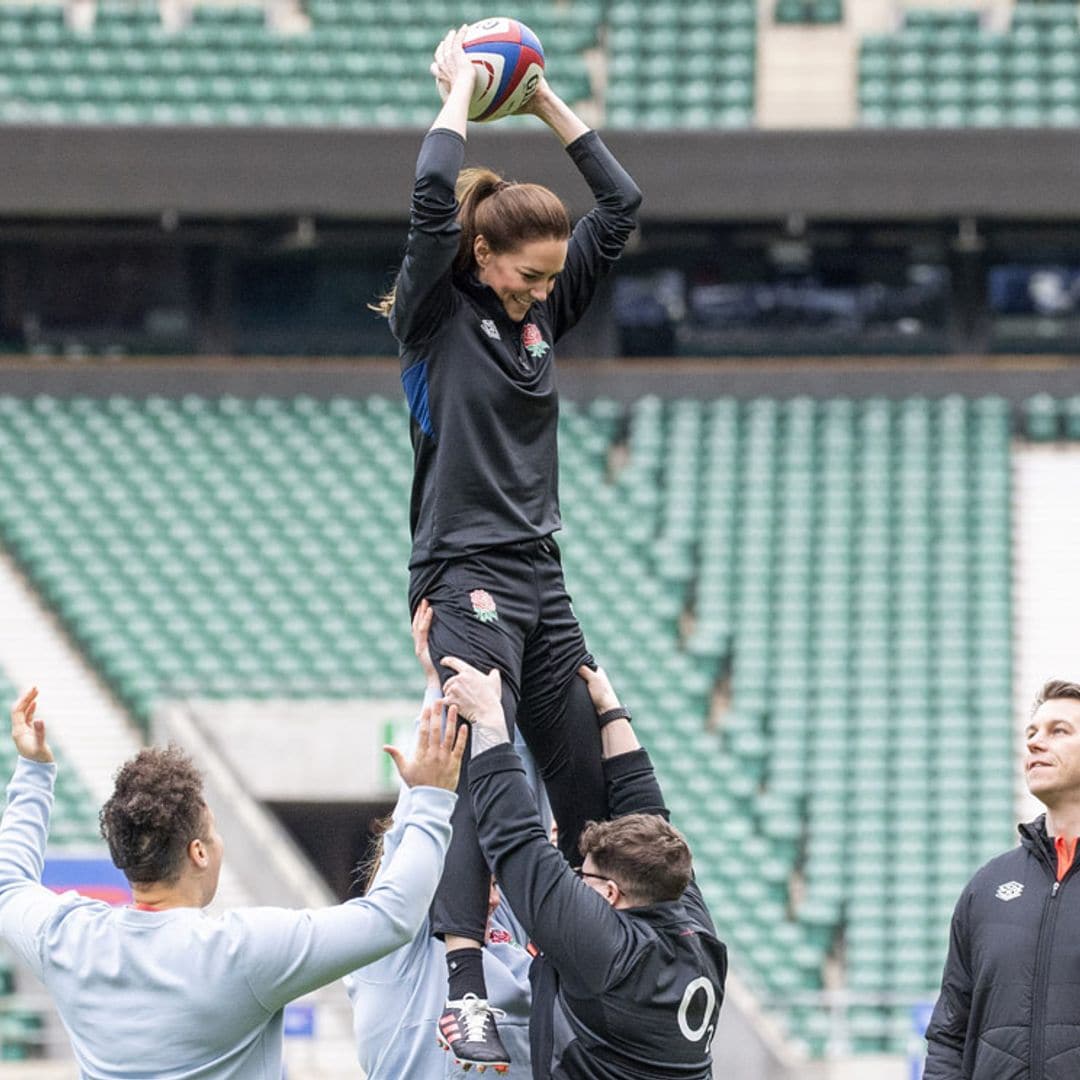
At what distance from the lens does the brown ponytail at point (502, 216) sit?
174 inches

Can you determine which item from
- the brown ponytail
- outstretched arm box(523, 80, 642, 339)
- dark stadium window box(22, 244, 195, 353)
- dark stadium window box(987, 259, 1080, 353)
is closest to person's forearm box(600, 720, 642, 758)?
outstretched arm box(523, 80, 642, 339)

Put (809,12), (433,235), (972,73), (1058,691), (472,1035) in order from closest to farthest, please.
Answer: (472,1035)
(433,235)
(1058,691)
(972,73)
(809,12)

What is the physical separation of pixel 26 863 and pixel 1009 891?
6.58ft

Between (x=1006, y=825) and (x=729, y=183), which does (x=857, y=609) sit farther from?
(x=729, y=183)

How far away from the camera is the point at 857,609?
1570cm

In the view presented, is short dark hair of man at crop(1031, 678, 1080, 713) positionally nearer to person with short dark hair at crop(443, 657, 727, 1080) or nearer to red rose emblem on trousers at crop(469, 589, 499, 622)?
person with short dark hair at crop(443, 657, 727, 1080)

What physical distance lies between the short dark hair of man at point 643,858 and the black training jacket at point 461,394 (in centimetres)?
69

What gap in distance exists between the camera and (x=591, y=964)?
3.95 metres

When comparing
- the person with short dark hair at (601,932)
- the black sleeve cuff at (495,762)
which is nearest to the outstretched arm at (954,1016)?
the person with short dark hair at (601,932)

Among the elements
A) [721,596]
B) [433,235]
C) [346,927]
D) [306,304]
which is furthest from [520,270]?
[306,304]

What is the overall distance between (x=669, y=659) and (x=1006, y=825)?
2.59 metres

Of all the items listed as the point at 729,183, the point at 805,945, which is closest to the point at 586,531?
the point at 729,183

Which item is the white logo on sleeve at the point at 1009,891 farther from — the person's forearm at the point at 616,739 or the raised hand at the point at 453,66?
the raised hand at the point at 453,66

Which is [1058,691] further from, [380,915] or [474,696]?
[380,915]
